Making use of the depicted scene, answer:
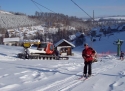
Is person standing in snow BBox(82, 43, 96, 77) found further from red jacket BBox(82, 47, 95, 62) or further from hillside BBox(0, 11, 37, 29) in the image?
hillside BBox(0, 11, 37, 29)

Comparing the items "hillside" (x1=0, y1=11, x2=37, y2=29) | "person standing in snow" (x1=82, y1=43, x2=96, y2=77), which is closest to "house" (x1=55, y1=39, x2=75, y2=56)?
"person standing in snow" (x1=82, y1=43, x2=96, y2=77)

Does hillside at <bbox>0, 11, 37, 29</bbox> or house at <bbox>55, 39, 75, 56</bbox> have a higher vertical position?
hillside at <bbox>0, 11, 37, 29</bbox>

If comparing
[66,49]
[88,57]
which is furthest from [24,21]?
[88,57]

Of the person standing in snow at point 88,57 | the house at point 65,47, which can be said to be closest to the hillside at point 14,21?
the house at point 65,47

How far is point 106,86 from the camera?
941 centimetres

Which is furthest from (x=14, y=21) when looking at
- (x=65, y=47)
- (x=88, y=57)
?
(x=88, y=57)

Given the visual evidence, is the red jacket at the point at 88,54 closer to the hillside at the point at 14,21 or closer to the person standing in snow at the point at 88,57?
the person standing in snow at the point at 88,57

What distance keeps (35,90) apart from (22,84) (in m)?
1.45

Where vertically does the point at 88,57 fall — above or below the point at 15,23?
below

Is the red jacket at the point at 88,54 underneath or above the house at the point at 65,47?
underneath

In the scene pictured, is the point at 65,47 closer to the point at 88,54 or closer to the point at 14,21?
the point at 88,54

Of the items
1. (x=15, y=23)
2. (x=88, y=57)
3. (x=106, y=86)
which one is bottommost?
(x=106, y=86)

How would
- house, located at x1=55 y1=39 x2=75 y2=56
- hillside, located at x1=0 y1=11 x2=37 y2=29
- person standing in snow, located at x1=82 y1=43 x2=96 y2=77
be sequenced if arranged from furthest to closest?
hillside, located at x1=0 y1=11 x2=37 y2=29 → house, located at x1=55 y1=39 x2=75 y2=56 → person standing in snow, located at x1=82 y1=43 x2=96 y2=77

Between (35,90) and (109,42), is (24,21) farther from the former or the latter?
(35,90)
